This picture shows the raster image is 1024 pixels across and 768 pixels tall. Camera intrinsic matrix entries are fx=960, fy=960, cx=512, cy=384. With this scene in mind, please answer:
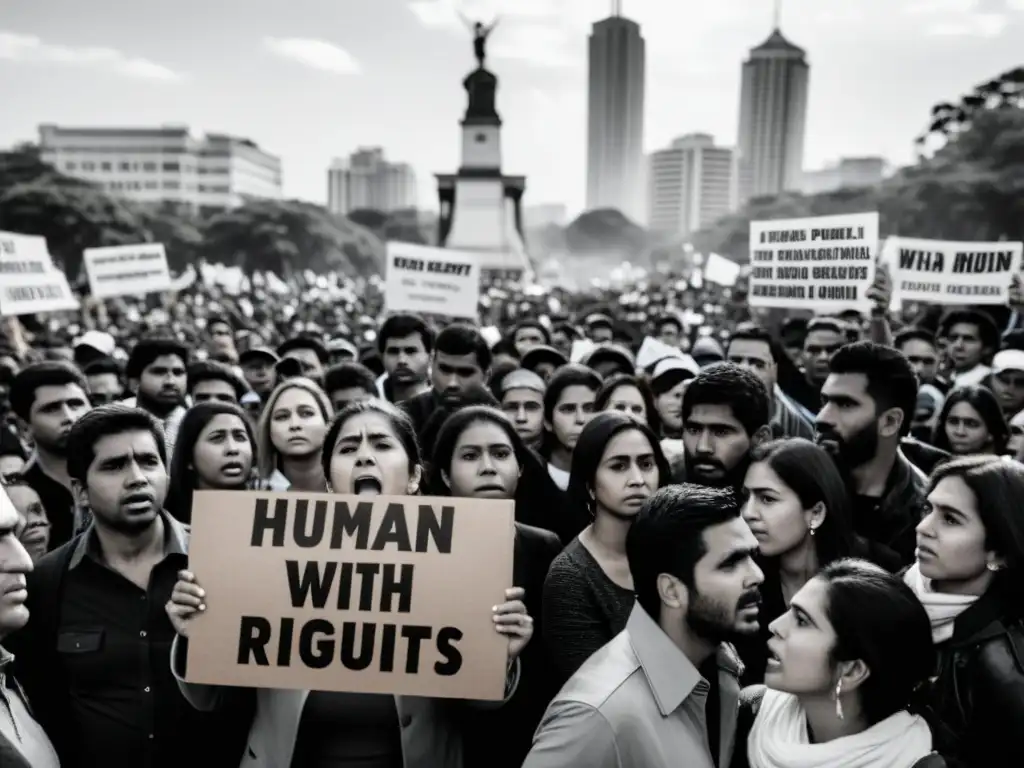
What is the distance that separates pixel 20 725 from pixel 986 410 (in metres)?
4.55

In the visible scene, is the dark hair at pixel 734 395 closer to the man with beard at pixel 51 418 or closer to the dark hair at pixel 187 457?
the dark hair at pixel 187 457

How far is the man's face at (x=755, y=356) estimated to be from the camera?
6020 mm

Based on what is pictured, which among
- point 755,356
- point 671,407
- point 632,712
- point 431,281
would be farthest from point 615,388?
point 431,281

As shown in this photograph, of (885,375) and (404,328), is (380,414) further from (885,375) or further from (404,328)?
(404,328)

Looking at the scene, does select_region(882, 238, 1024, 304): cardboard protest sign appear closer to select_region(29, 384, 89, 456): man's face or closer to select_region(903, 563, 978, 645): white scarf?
select_region(903, 563, 978, 645): white scarf

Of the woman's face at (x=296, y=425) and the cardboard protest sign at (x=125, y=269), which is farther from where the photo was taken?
the cardboard protest sign at (x=125, y=269)

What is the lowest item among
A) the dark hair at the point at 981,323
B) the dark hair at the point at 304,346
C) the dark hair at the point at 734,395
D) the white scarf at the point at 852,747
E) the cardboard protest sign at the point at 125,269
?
the white scarf at the point at 852,747

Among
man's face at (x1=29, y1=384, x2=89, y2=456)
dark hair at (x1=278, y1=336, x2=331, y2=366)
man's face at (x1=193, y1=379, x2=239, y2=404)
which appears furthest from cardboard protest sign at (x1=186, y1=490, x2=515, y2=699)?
dark hair at (x1=278, y1=336, x2=331, y2=366)

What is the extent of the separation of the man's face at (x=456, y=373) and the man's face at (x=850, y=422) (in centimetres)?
233

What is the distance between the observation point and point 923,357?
273 inches

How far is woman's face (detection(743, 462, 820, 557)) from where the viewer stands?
313cm

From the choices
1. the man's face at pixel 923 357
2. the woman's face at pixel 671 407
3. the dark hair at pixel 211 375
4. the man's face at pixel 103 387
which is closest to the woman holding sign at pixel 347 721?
the woman's face at pixel 671 407

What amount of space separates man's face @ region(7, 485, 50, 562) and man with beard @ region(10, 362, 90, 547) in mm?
450

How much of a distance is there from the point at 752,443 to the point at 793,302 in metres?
3.99
